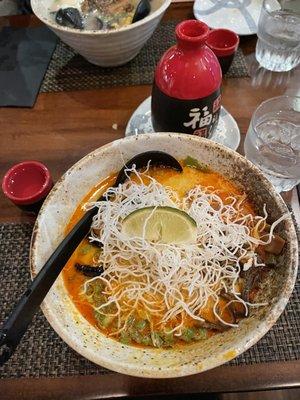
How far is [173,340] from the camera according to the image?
0.93m

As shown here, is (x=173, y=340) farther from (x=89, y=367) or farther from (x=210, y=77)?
(x=210, y=77)

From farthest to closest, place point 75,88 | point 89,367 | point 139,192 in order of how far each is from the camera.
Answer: point 75,88
point 139,192
point 89,367

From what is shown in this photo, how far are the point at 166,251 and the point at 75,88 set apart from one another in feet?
3.35

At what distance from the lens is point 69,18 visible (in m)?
1.65

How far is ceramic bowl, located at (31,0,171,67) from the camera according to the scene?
4.80 ft

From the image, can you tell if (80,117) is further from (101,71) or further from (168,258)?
(168,258)

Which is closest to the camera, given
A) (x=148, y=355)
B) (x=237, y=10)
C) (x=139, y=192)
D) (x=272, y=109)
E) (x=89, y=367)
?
(x=148, y=355)

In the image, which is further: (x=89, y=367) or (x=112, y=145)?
(x=112, y=145)

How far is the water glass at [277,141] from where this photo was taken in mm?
1265

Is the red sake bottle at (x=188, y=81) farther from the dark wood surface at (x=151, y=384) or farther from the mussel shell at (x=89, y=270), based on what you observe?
the dark wood surface at (x=151, y=384)

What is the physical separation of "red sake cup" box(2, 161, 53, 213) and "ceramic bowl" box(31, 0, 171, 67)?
1.85ft

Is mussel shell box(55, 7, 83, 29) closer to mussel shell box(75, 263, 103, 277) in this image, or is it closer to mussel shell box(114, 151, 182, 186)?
mussel shell box(114, 151, 182, 186)

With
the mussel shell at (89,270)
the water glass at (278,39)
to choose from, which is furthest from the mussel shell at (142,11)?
the mussel shell at (89,270)

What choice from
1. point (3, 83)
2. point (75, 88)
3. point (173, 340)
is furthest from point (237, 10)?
point (173, 340)
